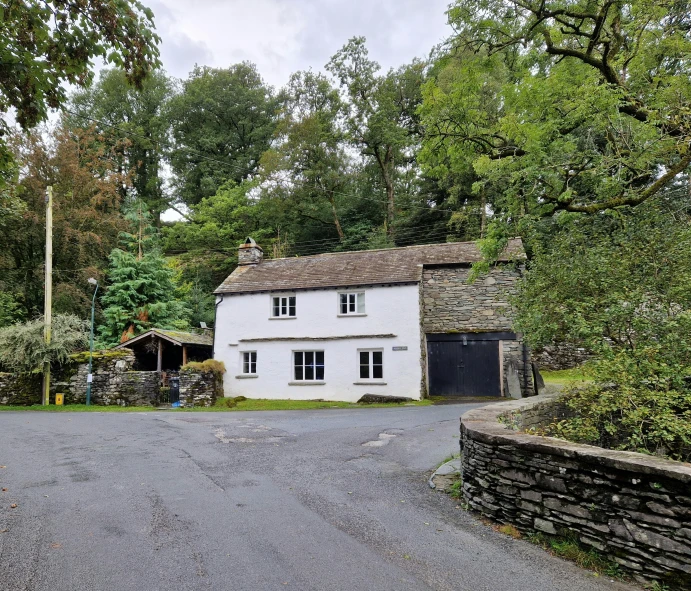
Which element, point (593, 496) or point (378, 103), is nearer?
point (593, 496)

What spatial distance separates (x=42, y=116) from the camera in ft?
15.9

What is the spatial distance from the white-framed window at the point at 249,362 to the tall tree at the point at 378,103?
50.3ft

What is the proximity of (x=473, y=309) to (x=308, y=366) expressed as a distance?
816cm

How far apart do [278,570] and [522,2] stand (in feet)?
37.3

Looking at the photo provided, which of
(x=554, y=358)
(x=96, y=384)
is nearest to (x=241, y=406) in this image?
(x=96, y=384)

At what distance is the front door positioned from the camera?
20750mm

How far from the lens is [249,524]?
538cm

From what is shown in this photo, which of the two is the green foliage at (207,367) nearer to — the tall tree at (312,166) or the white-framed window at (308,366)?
the white-framed window at (308,366)

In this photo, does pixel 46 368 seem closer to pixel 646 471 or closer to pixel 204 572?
pixel 204 572

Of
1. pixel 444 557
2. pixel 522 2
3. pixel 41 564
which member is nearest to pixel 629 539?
pixel 444 557

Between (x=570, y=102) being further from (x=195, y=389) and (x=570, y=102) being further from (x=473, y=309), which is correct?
(x=195, y=389)

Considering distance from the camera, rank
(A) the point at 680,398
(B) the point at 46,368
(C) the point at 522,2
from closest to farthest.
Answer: (A) the point at 680,398, (C) the point at 522,2, (B) the point at 46,368

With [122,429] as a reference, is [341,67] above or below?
above

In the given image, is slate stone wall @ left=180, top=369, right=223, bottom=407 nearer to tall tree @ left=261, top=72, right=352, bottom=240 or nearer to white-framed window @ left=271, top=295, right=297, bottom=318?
white-framed window @ left=271, top=295, right=297, bottom=318
